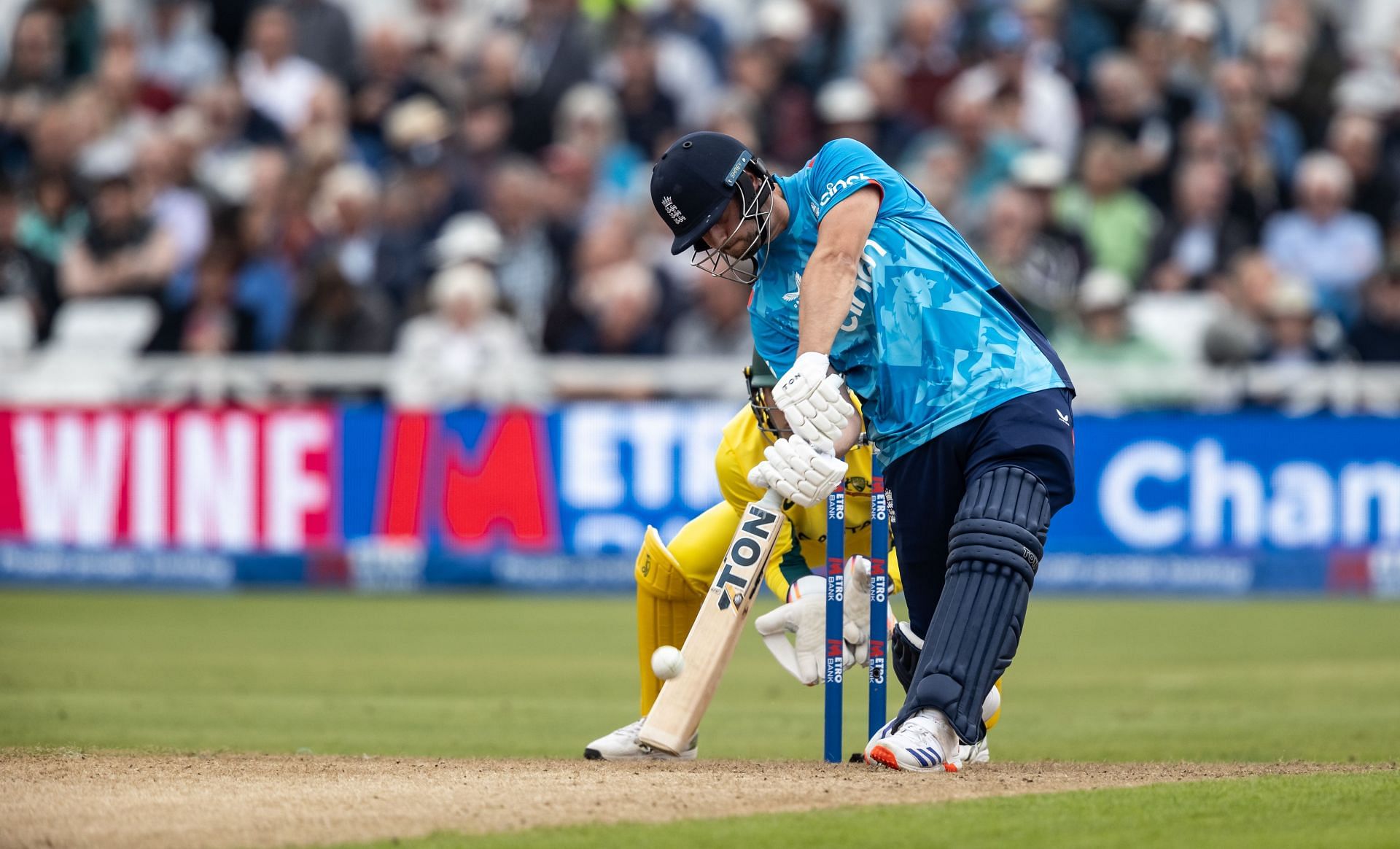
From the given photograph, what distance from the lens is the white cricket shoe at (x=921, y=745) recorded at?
624 cm

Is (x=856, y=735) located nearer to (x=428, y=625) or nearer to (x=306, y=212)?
(x=428, y=625)

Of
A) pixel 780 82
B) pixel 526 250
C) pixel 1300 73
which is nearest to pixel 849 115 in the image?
pixel 780 82

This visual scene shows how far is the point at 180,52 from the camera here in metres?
20.0

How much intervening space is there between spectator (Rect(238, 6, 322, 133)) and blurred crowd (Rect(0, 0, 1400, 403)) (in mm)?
37

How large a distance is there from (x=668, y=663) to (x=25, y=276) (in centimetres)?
1238

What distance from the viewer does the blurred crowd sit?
51.9 feet

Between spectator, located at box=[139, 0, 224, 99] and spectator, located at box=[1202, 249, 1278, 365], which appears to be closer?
spectator, located at box=[1202, 249, 1278, 365]

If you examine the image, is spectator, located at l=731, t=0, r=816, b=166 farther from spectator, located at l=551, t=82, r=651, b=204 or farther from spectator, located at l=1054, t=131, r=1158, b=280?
spectator, located at l=1054, t=131, r=1158, b=280

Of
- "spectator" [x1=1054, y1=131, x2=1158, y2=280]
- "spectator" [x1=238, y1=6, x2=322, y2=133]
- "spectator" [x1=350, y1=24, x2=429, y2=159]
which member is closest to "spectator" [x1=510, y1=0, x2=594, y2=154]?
"spectator" [x1=350, y1=24, x2=429, y2=159]

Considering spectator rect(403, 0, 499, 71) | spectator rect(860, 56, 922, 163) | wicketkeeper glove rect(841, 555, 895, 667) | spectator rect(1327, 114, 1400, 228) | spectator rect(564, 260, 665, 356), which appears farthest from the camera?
spectator rect(403, 0, 499, 71)

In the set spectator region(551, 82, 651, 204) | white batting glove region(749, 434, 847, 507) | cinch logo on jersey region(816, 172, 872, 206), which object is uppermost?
spectator region(551, 82, 651, 204)

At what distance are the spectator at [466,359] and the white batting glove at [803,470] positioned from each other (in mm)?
9395

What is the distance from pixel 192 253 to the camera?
17.9m

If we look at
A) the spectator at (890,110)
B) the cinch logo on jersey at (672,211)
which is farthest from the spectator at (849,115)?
the cinch logo on jersey at (672,211)
